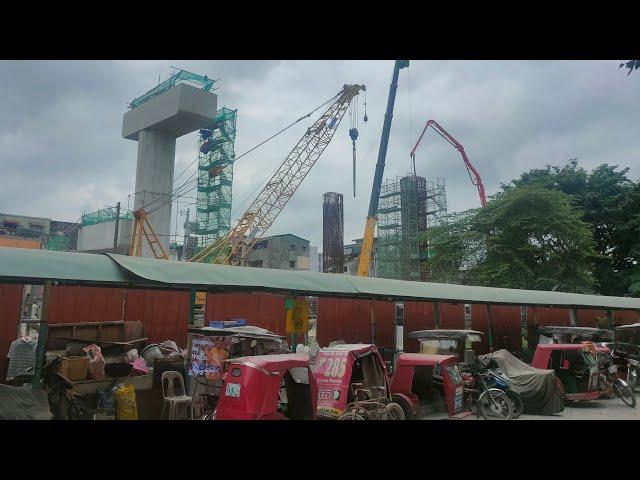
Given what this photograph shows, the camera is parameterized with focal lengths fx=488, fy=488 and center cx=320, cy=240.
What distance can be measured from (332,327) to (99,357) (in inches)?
295

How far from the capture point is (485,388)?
34.0 feet

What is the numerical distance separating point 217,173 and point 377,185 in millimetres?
32059

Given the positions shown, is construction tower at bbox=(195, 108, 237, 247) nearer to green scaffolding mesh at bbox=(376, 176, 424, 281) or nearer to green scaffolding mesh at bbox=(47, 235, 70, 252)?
green scaffolding mesh at bbox=(47, 235, 70, 252)

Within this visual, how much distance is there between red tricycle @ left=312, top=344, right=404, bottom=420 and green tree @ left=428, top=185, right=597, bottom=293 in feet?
72.5

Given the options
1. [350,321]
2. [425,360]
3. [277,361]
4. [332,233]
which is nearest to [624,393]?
[425,360]

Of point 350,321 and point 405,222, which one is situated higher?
point 405,222

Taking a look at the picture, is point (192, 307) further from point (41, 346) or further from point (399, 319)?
point (399, 319)

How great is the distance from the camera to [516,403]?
33.2 feet

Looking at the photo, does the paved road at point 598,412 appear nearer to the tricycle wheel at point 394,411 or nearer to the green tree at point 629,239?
the tricycle wheel at point 394,411

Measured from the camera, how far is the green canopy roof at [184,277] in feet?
26.7

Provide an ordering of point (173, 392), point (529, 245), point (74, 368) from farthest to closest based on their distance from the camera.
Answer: point (529, 245) < point (74, 368) < point (173, 392)

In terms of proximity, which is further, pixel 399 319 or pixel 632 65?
pixel 399 319

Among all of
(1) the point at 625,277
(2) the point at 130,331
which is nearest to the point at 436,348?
(2) the point at 130,331

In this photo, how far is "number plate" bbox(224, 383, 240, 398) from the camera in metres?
6.45
